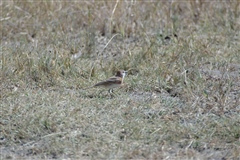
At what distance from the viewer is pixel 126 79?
23.4 ft

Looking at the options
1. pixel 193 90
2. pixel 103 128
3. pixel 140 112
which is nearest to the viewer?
pixel 103 128

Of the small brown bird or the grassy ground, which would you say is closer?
the grassy ground

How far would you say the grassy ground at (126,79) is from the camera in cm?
524

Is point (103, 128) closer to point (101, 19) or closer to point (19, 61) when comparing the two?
point (19, 61)

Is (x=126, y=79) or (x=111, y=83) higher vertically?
(x=111, y=83)

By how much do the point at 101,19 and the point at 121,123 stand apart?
12.7 feet

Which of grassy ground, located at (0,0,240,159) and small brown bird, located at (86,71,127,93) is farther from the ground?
small brown bird, located at (86,71,127,93)

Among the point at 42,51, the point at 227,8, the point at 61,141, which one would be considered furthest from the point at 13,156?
the point at 227,8

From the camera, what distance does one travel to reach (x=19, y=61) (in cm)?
719

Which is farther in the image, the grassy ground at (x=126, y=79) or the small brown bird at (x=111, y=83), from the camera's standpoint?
the small brown bird at (x=111, y=83)

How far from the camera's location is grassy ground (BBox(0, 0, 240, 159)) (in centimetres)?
524

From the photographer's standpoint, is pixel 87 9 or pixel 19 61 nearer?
pixel 19 61

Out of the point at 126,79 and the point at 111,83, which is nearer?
the point at 111,83

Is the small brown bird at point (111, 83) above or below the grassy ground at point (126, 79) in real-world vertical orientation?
above
